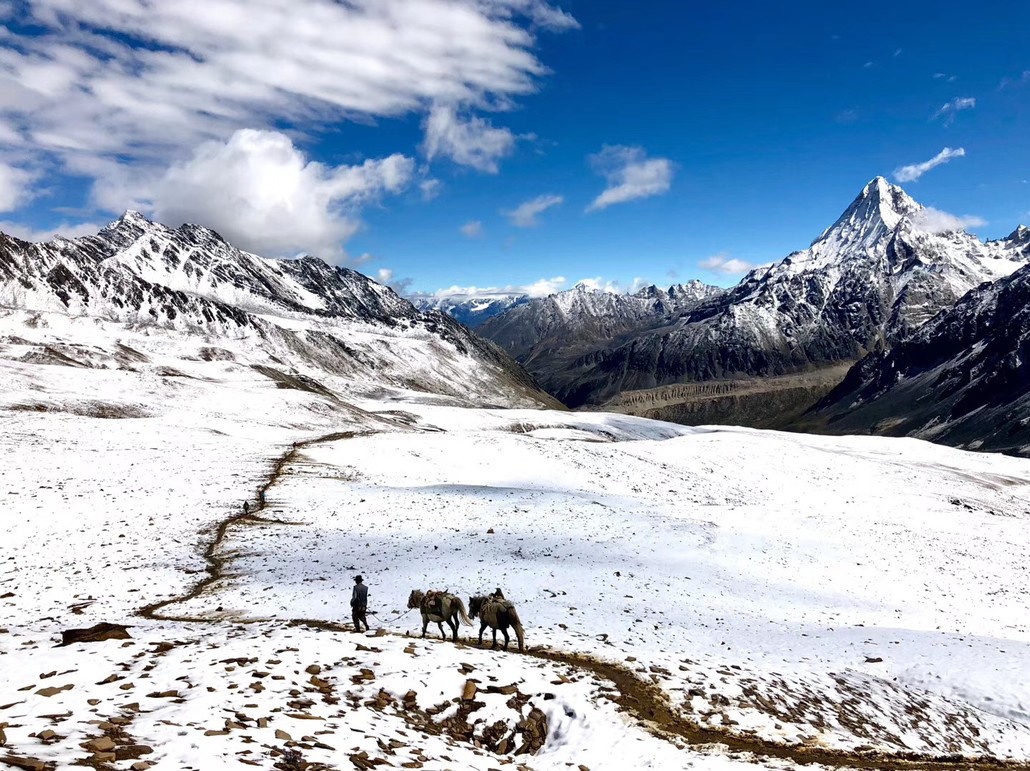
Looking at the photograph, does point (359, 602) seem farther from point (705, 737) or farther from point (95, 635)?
point (705, 737)

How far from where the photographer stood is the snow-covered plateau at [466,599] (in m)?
12.4

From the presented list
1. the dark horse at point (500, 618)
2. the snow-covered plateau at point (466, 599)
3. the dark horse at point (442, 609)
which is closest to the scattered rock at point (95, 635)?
the snow-covered plateau at point (466, 599)

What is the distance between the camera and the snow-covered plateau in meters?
12.4

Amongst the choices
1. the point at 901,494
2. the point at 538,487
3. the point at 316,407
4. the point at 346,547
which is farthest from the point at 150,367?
the point at 901,494

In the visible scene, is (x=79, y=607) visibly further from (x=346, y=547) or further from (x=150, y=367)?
(x=150, y=367)

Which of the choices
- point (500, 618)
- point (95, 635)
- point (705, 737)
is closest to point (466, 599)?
point (500, 618)

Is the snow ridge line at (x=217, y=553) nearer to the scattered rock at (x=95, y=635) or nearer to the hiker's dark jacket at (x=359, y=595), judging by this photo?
the scattered rock at (x=95, y=635)

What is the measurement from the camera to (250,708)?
38.8ft

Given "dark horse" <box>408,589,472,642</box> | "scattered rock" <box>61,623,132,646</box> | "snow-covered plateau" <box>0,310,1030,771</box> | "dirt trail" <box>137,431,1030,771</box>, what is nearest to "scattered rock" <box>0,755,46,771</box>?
"snow-covered plateau" <box>0,310,1030,771</box>

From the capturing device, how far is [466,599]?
23203 millimetres

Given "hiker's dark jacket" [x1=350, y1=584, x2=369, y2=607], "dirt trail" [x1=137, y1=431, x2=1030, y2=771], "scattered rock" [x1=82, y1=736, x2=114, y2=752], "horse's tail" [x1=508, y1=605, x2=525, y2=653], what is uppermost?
"scattered rock" [x1=82, y1=736, x2=114, y2=752]

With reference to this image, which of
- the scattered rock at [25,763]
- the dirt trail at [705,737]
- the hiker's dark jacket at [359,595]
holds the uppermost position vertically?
the scattered rock at [25,763]

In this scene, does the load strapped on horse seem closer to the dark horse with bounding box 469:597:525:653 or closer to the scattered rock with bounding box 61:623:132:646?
the dark horse with bounding box 469:597:525:653

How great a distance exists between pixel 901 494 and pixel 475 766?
226 ft
